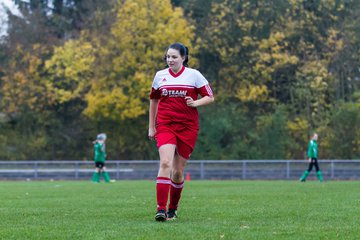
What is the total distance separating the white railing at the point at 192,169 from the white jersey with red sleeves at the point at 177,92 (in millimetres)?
29658

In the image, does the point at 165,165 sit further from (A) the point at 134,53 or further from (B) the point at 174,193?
(A) the point at 134,53

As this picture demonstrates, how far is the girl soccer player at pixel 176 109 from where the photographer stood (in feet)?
32.6

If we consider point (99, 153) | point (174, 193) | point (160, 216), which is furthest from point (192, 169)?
point (160, 216)

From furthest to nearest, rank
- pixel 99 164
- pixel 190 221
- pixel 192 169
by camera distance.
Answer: pixel 192 169 → pixel 99 164 → pixel 190 221

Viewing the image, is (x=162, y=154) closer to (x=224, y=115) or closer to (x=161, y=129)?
(x=161, y=129)

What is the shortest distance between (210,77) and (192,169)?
27.2 feet

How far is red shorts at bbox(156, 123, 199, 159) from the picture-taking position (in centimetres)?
995

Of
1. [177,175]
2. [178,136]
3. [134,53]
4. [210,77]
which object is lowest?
[177,175]

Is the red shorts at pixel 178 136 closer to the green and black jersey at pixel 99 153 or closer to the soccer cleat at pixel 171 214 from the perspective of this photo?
Answer: the soccer cleat at pixel 171 214

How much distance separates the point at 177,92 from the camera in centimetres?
1010

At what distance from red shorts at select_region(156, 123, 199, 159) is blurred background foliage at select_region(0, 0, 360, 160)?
109ft

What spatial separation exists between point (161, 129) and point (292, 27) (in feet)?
122

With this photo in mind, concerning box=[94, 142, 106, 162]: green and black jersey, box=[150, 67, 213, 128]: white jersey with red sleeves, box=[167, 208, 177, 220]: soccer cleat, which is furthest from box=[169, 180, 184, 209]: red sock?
box=[94, 142, 106, 162]: green and black jersey

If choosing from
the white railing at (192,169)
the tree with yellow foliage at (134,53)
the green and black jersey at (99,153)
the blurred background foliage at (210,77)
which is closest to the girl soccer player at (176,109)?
the green and black jersey at (99,153)
